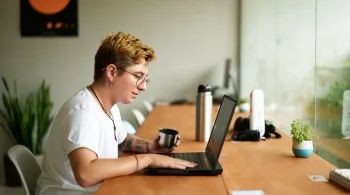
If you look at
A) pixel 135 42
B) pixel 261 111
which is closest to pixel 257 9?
pixel 261 111

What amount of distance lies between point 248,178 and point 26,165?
1.05 meters

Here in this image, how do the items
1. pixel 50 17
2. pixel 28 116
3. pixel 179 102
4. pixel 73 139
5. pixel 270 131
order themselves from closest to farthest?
pixel 73 139, pixel 270 131, pixel 179 102, pixel 28 116, pixel 50 17

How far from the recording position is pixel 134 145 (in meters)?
2.10

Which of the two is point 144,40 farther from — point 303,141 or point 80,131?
point 80,131

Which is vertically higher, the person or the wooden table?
the person

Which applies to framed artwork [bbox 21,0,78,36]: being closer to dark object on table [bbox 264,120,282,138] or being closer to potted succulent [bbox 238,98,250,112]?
potted succulent [bbox 238,98,250,112]

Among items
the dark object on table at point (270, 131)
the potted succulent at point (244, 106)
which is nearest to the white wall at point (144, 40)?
the potted succulent at point (244, 106)

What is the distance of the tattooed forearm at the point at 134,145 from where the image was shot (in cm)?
207

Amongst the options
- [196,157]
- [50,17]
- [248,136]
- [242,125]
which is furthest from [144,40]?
[196,157]

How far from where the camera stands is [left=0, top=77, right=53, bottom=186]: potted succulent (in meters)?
4.68

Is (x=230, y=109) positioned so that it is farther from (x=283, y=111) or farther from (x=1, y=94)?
(x=1, y=94)

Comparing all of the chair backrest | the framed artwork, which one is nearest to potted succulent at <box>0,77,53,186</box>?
the framed artwork

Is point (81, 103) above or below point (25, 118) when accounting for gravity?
above

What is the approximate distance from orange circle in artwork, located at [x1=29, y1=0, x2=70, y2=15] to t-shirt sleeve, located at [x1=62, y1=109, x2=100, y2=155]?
3443mm
